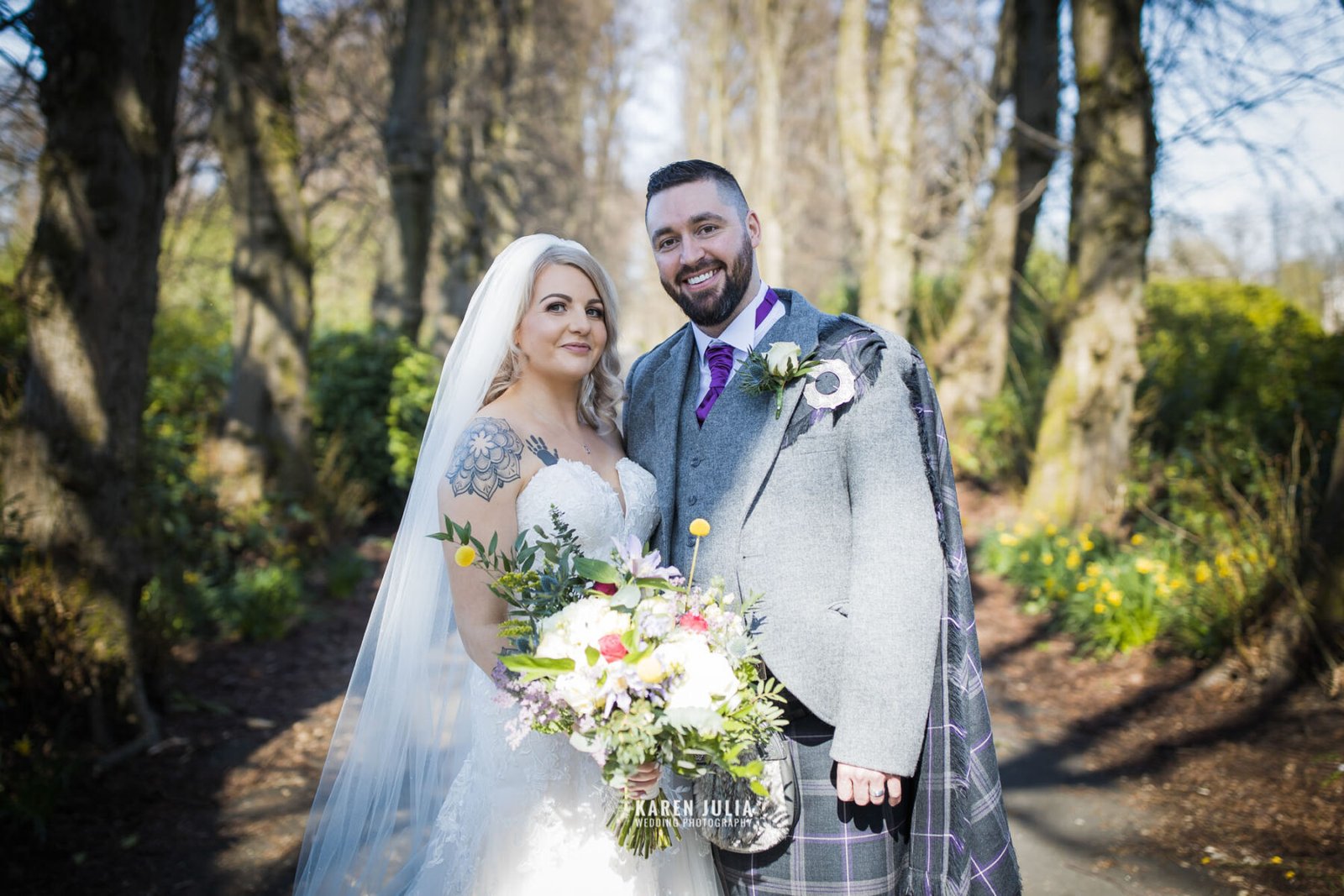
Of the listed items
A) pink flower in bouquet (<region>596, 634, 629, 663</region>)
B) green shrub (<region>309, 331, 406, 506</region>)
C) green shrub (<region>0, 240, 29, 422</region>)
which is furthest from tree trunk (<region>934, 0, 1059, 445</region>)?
pink flower in bouquet (<region>596, 634, 629, 663</region>)

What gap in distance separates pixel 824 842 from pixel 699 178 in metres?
1.99

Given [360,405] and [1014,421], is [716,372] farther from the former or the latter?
[1014,421]

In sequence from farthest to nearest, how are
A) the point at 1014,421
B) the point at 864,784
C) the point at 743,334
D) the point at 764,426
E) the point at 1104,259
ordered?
the point at 1014,421 → the point at 1104,259 → the point at 743,334 → the point at 764,426 → the point at 864,784

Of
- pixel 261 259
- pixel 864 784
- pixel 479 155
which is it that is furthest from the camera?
pixel 479 155

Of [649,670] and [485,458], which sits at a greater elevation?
[485,458]

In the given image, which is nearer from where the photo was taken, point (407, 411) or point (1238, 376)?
point (1238, 376)

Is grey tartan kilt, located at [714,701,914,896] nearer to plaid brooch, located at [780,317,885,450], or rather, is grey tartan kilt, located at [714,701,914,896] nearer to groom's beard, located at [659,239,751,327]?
plaid brooch, located at [780,317,885,450]

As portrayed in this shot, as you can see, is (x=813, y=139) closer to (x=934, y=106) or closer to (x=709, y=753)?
(x=934, y=106)

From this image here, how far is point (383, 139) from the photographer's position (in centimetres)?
1091

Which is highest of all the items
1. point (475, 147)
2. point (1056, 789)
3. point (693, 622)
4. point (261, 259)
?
point (475, 147)

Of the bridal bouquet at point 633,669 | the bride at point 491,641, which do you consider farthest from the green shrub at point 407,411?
the bridal bouquet at point 633,669

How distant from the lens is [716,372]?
2652mm

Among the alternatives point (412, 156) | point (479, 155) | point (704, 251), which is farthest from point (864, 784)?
point (479, 155)

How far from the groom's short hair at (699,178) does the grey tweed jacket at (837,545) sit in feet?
1.60
